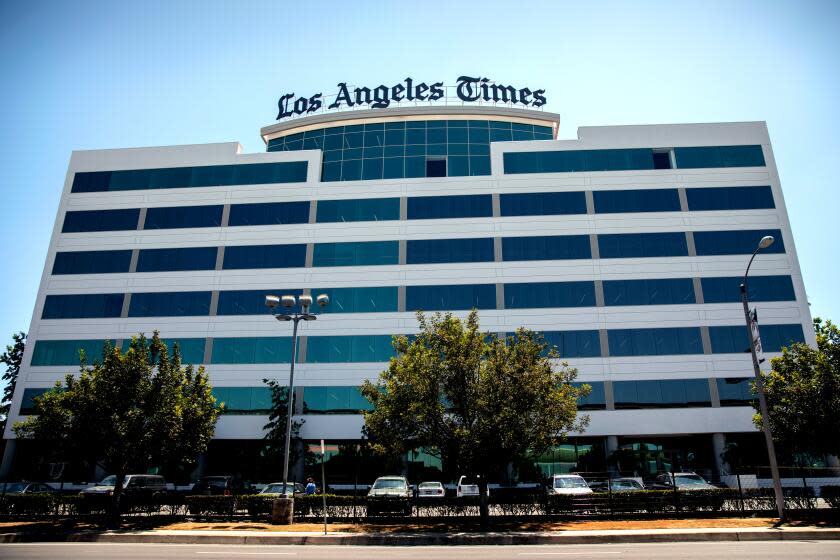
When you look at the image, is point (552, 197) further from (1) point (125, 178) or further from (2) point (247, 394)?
(1) point (125, 178)

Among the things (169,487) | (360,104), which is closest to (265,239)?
(360,104)

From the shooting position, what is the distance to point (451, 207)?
41219 millimetres

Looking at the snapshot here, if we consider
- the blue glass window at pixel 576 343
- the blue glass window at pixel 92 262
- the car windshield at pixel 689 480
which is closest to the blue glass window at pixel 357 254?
the blue glass window at pixel 576 343

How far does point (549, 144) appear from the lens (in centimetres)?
4241

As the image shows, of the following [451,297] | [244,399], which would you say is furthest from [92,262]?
[451,297]

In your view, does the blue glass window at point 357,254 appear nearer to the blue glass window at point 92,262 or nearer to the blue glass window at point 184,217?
the blue glass window at point 184,217

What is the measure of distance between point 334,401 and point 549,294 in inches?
664

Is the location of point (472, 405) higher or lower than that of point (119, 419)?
higher

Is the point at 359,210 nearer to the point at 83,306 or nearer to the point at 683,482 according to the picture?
the point at 83,306

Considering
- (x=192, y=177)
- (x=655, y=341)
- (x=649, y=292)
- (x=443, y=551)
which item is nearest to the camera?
(x=443, y=551)

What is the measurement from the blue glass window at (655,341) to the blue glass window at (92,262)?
36480mm

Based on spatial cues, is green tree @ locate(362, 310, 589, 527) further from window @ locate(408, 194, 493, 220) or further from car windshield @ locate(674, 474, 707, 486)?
window @ locate(408, 194, 493, 220)

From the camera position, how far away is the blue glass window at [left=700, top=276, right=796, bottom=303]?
1491 inches

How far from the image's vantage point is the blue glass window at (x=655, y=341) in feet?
122
